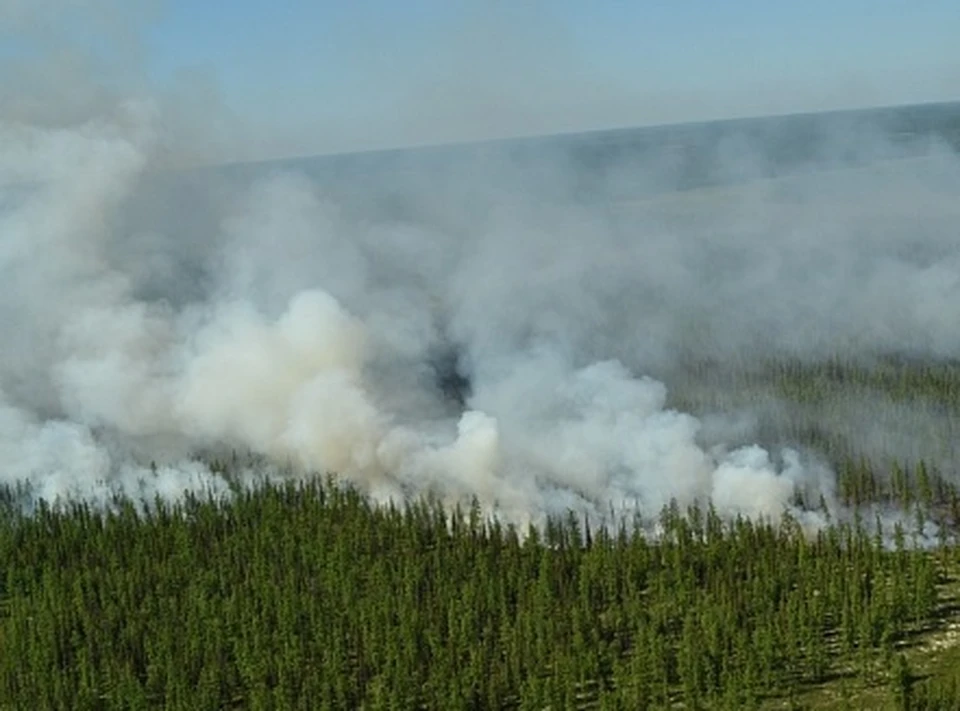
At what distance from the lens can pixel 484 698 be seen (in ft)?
493

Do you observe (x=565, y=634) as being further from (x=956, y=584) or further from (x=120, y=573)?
(x=120, y=573)

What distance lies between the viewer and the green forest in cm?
15012

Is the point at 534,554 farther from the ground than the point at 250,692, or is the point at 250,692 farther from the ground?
the point at 534,554

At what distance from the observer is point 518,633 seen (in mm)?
162250

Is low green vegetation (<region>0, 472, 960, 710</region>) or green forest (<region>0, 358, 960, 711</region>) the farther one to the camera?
low green vegetation (<region>0, 472, 960, 710</region>)

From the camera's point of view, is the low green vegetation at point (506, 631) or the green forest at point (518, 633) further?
the low green vegetation at point (506, 631)

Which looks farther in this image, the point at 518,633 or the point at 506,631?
the point at 506,631

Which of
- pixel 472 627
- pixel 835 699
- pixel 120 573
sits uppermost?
pixel 120 573

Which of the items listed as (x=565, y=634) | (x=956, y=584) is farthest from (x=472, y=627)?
(x=956, y=584)

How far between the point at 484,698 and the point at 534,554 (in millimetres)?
48670

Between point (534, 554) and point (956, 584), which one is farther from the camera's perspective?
point (534, 554)

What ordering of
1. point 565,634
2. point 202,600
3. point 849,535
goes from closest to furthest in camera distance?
point 565,634 → point 202,600 → point 849,535

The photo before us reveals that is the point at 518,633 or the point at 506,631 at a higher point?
the point at 506,631

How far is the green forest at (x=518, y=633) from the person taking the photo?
150 meters
